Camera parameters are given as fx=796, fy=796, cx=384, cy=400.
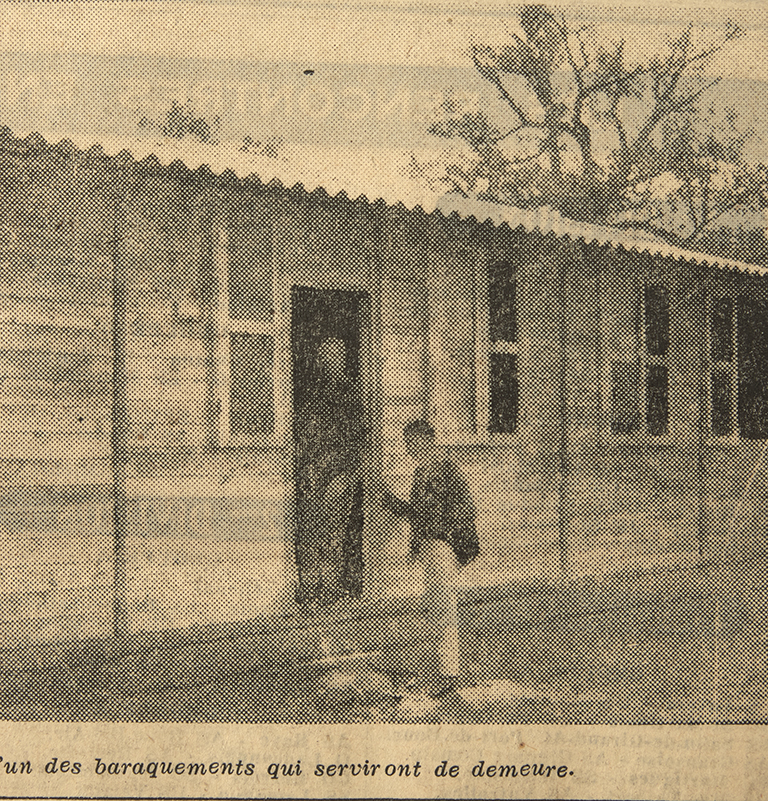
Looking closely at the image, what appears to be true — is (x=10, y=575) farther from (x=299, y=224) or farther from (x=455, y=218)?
(x=455, y=218)

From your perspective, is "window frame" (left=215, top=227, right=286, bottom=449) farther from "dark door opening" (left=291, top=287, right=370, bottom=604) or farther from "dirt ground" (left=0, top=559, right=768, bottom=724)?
"dirt ground" (left=0, top=559, right=768, bottom=724)

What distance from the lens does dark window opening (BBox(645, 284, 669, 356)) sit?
201 inches

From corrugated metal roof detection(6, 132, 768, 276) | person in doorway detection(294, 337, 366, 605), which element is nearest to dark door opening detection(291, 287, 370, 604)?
person in doorway detection(294, 337, 366, 605)

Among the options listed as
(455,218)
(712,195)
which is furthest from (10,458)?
(712,195)

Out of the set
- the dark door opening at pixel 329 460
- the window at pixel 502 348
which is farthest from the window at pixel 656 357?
the dark door opening at pixel 329 460

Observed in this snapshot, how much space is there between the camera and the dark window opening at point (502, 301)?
4672 mm

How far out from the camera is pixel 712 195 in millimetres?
Result: 4562

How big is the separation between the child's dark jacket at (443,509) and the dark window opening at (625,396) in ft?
5.22

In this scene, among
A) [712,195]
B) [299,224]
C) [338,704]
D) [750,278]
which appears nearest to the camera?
[338,704]

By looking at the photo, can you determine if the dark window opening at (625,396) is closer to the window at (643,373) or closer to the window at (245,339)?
the window at (643,373)

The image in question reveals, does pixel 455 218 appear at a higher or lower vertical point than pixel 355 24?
lower

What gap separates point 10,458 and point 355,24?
2.48 m

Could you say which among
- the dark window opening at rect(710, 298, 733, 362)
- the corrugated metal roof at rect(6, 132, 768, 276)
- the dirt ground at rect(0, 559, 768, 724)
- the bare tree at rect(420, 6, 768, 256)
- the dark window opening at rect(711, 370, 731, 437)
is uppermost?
the bare tree at rect(420, 6, 768, 256)

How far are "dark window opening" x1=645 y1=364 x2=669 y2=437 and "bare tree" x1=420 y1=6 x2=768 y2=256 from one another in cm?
98
